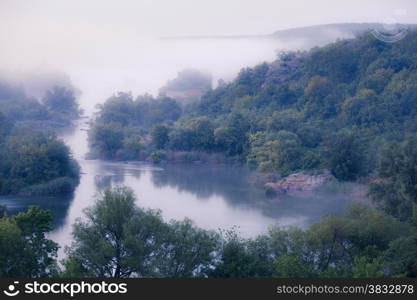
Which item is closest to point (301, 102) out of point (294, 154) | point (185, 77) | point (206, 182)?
point (294, 154)

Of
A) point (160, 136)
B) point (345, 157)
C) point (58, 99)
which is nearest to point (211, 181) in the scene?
point (345, 157)

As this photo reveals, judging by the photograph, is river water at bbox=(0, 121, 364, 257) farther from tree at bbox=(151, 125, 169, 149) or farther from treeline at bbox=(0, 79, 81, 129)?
treeline at bbox=(0, 79, 81, 129)

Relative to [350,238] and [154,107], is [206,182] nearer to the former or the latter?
[350,238]

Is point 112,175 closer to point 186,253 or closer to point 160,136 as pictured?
point 160,136

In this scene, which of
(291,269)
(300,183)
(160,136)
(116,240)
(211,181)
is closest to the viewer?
(291,269)

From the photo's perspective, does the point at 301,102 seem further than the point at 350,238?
Yes

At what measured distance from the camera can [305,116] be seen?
1454 cm

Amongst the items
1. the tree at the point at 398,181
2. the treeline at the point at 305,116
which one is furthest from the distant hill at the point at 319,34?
the tree at the point at 398,181

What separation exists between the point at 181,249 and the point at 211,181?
6553mm

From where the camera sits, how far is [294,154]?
39.2 feet

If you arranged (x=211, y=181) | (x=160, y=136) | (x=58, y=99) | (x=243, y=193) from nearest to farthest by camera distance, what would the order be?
(x=243, y=193) → (x=211, y=181) → (x=160, y=136) → (x=58, y=99)

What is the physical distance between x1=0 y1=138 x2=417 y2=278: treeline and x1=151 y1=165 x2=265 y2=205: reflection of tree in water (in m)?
4.07

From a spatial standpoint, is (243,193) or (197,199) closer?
(197,199)

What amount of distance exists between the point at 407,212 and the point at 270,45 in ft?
41.7
